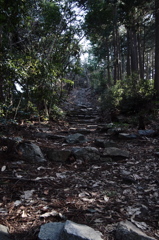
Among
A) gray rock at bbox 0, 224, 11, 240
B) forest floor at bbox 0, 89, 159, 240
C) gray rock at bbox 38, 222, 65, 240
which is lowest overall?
forest floor at bbox 0, 89, 159, 240

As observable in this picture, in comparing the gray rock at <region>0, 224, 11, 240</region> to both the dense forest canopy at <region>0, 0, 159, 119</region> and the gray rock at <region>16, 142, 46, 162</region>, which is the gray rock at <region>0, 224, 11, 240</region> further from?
the dense forest canopy at <region>0, 0, 159, 119</region>

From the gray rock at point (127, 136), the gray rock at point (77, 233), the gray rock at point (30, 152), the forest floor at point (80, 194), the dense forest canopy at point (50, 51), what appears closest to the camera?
the gray rock at point (77, 233)

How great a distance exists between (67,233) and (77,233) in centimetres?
9

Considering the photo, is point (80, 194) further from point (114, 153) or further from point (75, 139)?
point (75, 139)

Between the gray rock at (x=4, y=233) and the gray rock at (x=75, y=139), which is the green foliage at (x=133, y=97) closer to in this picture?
the gray rock at (x=75, y=139)

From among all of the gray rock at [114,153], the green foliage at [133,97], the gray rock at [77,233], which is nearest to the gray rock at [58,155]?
the gray rock at [114,153]

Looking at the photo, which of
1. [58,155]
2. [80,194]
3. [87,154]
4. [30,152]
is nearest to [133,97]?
[87,154]

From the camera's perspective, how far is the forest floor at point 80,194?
2.01m

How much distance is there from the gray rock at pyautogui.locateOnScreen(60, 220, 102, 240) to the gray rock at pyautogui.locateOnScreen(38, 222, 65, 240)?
3.1 inches

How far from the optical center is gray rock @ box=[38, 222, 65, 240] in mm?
1659

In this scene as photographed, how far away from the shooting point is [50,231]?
5.70ft

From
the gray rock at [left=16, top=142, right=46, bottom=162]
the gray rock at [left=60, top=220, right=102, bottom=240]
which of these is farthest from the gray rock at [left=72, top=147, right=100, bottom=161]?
the gray rock at [left=60, top=220, right=102, bottom=240]

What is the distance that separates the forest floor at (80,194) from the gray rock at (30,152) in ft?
0.49

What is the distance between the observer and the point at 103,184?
312 centimetres
